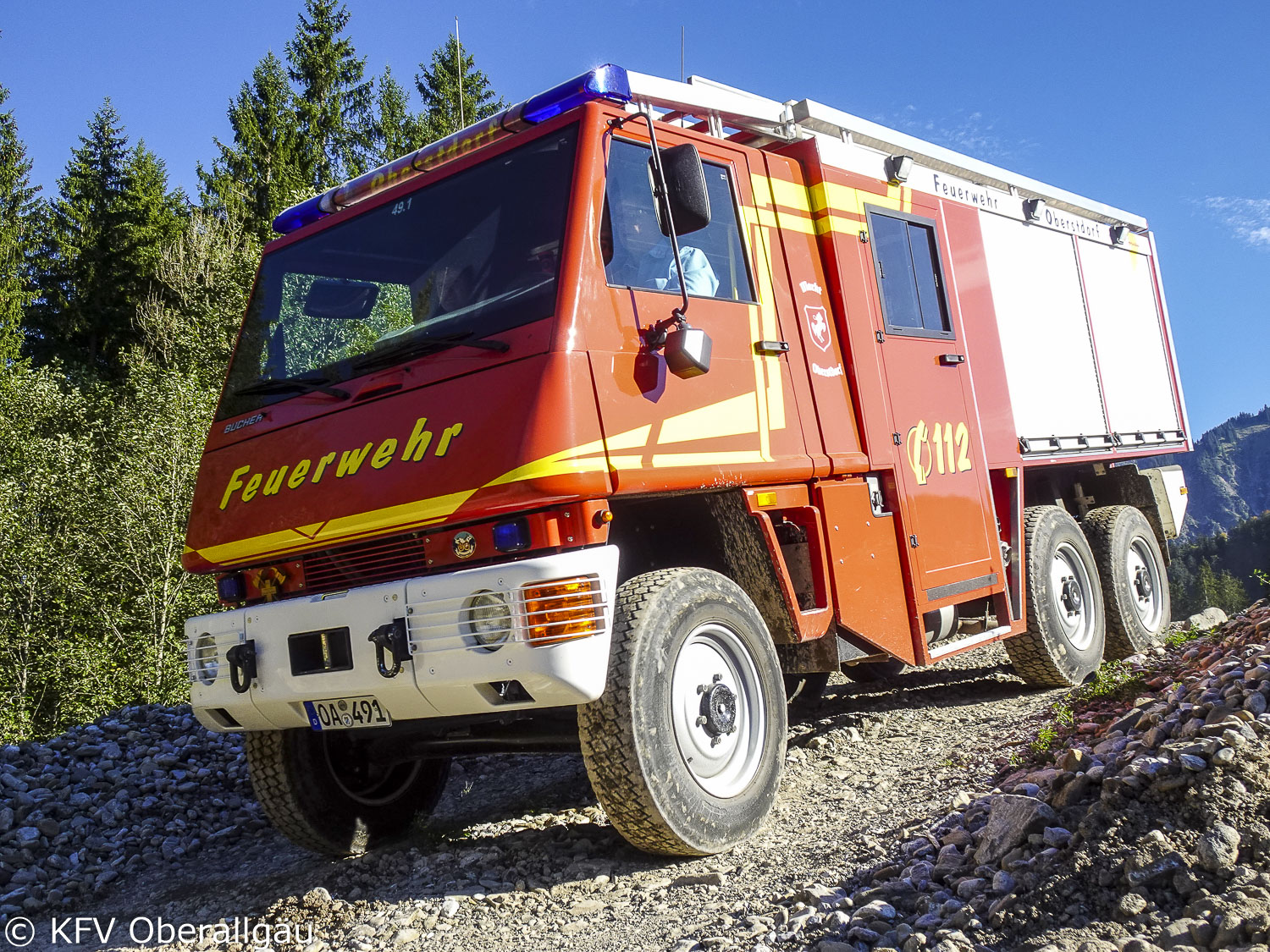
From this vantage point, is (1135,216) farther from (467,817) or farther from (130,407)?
(130,407)

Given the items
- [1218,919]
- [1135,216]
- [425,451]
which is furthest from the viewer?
[1135,216]

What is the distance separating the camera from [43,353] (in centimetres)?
3591

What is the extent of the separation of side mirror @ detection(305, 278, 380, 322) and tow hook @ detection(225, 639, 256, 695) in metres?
1.46

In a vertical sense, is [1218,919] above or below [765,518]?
below

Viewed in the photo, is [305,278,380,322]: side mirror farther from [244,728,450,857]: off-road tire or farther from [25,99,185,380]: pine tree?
[25,99,185,380]: pine tree

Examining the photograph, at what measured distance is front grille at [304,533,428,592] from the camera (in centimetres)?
391

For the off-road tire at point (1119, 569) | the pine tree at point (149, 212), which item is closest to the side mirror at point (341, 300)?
the off-road tire at point (1119, 569)

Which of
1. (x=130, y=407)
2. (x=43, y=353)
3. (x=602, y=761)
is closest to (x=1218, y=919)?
(x=602, y=761)

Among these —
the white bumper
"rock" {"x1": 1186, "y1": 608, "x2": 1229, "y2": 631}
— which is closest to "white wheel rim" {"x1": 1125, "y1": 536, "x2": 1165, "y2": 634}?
"rock" {"x1": 1186, "y1": 608, "x2": 1229, "y2": 631}

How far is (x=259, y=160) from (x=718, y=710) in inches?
1459

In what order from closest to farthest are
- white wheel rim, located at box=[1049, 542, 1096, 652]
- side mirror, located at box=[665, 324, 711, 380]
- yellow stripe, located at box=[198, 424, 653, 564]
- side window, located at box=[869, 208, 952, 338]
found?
1. yellow stripe, located at box=[198, 424, 653, 564]
2. side mirror, located at box=[665, 324, 711, 380]
3. side window, located at box=[869, 208, 952, 338]
4. white wheel rim, located at box=[1049, 542, 1096, 652]

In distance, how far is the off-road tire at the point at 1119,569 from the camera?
7422 mm

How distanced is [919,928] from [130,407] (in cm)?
2783

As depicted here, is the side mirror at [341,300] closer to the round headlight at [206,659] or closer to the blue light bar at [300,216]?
the blue light bar at [300,216]
